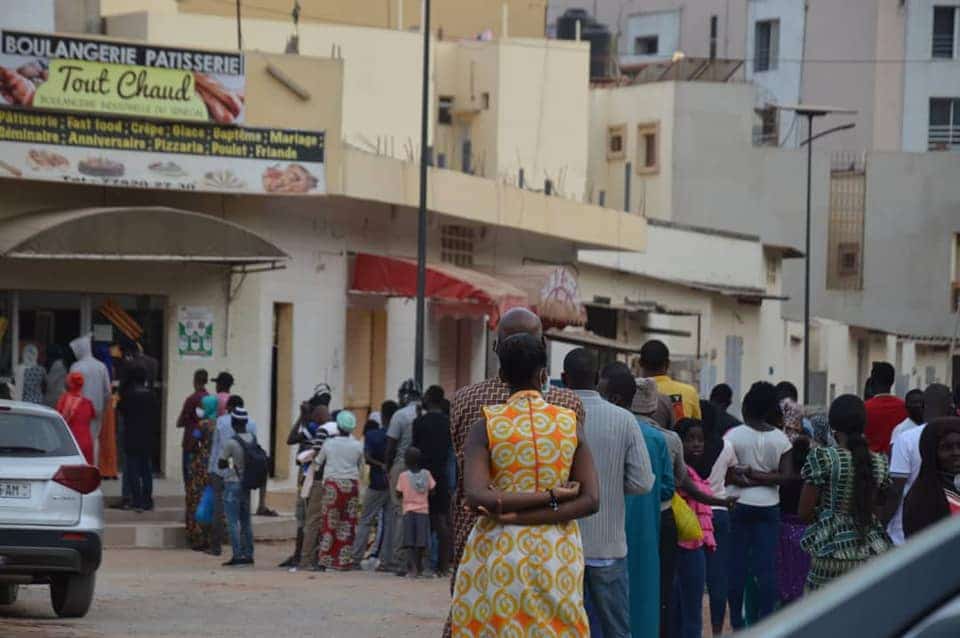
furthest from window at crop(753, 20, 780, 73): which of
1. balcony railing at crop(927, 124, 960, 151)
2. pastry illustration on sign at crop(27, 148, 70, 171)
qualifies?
pastry illustration on sign at crop(27, 148, 70, 171)

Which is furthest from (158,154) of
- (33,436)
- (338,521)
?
(33,436)

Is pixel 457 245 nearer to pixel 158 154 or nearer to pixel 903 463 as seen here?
pixel 158 154

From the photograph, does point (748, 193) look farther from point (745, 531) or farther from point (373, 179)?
point (745, 531)

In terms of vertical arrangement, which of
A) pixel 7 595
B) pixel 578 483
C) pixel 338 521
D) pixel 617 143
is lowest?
pixel 7 595

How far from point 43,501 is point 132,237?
10337 mm

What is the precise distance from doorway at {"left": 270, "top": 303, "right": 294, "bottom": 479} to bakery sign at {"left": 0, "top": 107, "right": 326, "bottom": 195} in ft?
7.82

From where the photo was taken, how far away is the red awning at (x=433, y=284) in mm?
29031

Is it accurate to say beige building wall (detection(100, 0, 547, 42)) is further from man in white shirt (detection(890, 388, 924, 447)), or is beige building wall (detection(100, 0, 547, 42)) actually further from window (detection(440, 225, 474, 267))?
man in white shirt (detection(890, 388, 924, 447))

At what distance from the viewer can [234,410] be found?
2045 cm

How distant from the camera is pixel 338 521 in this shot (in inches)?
789

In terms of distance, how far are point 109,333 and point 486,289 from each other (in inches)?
262

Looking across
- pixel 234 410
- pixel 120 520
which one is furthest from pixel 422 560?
pixel 120 520

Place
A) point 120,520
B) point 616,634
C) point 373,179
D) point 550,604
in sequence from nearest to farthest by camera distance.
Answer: point 550,604 < point 616,634 < point 120,520 < point 373,179

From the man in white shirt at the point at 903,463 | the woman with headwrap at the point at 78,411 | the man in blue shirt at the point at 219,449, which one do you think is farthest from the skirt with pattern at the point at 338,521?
the man in white shirt at the point at 903,463
